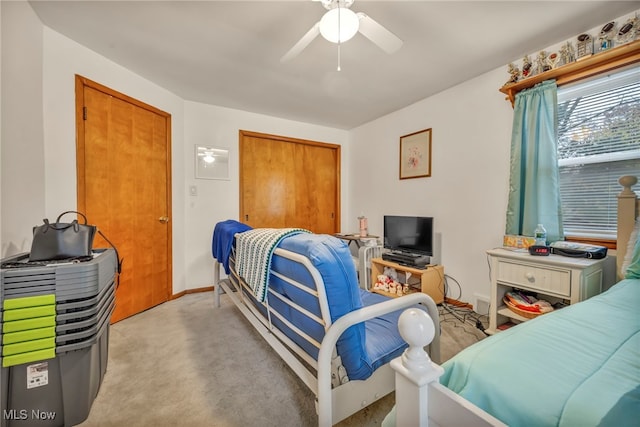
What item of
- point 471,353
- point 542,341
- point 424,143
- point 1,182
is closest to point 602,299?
point 542,341

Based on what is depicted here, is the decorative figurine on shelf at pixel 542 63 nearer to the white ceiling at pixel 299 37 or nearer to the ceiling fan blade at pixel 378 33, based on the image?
the white ceiling at pixel 299 37

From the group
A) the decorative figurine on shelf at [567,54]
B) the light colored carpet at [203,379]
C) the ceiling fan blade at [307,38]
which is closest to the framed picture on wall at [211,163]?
the light colored carpet at [203,379]

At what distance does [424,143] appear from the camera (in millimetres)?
2953

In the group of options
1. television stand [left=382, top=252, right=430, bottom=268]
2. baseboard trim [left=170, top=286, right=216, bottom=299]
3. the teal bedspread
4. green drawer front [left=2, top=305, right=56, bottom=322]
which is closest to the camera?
the teal bedspread

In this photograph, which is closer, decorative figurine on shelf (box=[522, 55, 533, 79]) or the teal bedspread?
the teal bedspread

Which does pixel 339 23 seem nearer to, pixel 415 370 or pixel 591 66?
pixel 415 370

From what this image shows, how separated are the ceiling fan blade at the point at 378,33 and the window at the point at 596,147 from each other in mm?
1476

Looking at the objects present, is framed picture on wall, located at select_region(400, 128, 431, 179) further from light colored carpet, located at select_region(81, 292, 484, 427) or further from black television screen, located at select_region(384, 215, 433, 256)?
light colored carpet, located at select_region(81, 292, 484, 427)

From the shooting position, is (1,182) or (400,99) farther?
(400,99)

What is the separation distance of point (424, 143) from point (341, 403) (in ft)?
8.93

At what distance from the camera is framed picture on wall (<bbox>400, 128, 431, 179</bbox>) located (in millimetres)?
2920

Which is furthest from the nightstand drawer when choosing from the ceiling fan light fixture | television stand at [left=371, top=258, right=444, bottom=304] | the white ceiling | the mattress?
the ceiling fan light fixture

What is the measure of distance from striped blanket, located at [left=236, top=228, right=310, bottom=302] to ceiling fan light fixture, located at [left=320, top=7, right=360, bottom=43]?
1.07 metres

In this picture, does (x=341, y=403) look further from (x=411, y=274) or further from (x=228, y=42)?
(x=228, y=42)
